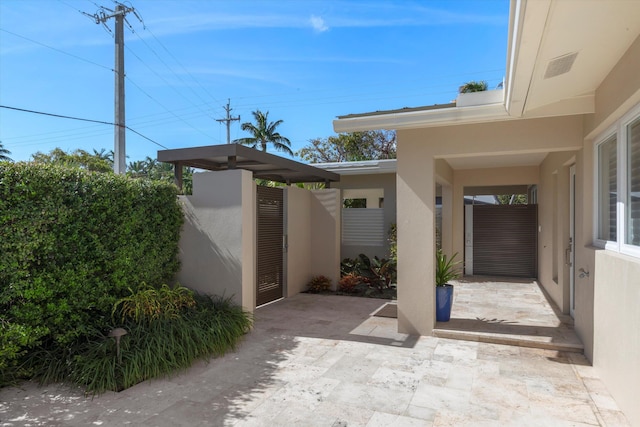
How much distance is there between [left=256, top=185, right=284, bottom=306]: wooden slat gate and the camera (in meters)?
7.59

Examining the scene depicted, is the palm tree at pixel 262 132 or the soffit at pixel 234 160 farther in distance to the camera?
the palm tree at pixel 262 132

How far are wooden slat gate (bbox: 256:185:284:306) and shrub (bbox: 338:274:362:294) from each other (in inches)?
62.5

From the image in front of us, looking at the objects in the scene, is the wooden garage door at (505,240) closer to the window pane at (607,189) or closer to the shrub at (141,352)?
the window pane at (607,189)

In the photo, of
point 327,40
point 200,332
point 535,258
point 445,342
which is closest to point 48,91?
point 327,40

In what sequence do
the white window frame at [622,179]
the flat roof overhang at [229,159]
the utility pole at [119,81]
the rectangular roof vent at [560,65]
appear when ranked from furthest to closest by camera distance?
the utility pole at [119,81], the flat roof overhang at [229,159], the white window frame at [622,179], the rectangular roof vent at [560,65]

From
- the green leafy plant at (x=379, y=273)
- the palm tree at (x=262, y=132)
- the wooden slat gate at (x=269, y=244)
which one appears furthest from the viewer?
the palm tree at (x=262, y=132)

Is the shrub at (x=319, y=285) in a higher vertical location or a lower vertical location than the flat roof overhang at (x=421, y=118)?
lower

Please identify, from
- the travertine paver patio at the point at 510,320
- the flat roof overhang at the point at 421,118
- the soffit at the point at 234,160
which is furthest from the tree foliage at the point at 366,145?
the flat roof overhang at the point at 421,118

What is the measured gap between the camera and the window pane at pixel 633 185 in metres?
3.29

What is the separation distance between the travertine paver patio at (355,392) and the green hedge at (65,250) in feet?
2.40

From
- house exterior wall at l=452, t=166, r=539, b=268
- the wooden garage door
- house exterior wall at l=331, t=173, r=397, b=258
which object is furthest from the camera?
house exterior wall at l=331, t=173, r=397, b=258

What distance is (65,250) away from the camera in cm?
429

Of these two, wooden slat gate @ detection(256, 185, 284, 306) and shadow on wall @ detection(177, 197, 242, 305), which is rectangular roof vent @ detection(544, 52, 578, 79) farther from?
wooden slat gate @ detection(256, 185, 284, 306)

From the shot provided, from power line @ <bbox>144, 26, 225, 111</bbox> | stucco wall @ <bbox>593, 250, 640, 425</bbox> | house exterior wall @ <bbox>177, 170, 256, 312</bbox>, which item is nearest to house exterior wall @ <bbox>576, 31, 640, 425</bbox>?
stucco wall @ <bbox>593, 250, 640, 425</bbox>
